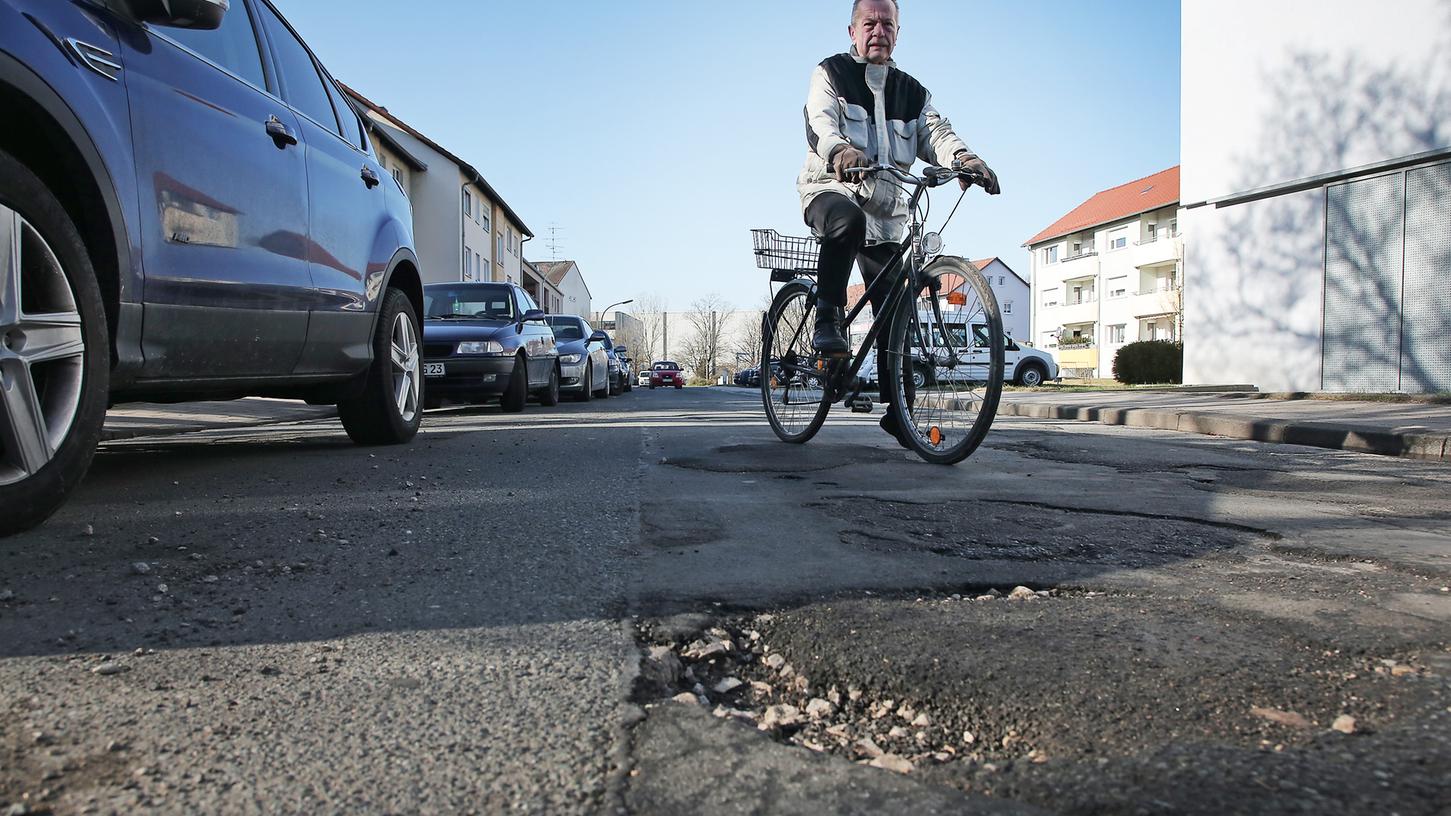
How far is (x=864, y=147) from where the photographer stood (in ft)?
16.1

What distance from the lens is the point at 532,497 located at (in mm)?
3457

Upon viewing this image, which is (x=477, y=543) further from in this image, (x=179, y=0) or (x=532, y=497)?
(x=179, y=0)

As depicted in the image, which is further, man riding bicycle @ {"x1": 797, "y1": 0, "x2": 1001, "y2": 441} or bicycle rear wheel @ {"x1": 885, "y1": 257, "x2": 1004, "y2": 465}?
man riding bicycle @ {"x1": 797, "y1": 0, "x2": 1001, "y2": 441}

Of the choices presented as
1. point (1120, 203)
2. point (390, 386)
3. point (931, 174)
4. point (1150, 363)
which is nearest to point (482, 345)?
point (390, 386)

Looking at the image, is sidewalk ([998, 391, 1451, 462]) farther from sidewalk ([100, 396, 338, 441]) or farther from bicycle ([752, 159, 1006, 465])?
sidewalk ([100, 396, 338, 441])

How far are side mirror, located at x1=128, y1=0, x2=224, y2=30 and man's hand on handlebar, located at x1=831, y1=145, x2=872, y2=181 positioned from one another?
2.54 meters

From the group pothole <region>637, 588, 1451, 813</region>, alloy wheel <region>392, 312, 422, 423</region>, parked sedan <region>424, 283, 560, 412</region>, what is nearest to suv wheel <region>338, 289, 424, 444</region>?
alloy wheel <region>392, 312, 422, 423</region>

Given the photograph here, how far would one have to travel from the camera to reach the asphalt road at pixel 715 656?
117 centimetres

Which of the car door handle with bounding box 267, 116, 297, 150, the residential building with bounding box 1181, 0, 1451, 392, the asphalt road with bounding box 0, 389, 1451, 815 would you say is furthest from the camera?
the residential building with bounding box 1181, 0, 1451, 392

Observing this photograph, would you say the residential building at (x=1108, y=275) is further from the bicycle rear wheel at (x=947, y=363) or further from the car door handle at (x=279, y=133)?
the car door handle at (x=279, y=133)


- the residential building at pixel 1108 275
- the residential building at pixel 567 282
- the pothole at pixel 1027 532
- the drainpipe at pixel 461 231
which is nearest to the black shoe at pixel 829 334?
the pothole at pixel 1027 532

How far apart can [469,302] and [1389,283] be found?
1178cm

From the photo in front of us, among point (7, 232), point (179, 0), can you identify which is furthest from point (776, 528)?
point (179, 0)

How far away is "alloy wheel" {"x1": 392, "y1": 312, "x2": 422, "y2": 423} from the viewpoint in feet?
17.8
